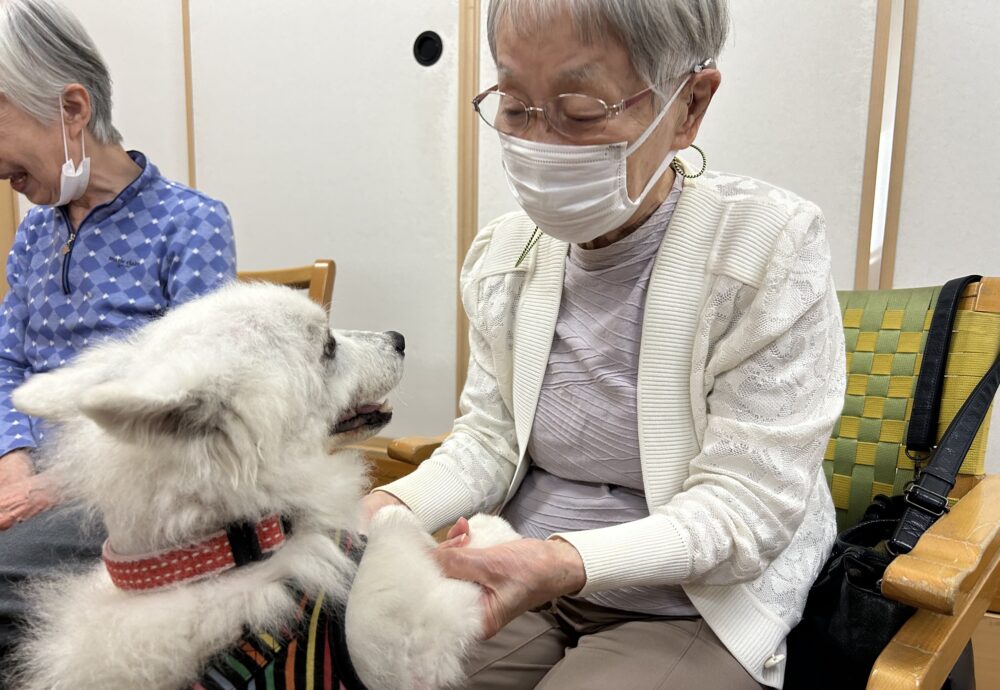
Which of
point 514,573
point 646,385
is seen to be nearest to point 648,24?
point 646,385

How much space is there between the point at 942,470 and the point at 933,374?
22 cm

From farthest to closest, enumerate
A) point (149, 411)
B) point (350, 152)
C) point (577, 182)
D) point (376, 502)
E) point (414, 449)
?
point (350, 152), point (414, 449), point (376, 502), point (577, 182), point (149, 411)

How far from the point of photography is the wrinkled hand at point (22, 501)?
1.28 meters

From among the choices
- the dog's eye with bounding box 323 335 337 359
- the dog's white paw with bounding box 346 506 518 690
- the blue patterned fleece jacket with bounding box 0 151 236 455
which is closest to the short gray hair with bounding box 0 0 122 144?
the blue patterned fleece jacket with bounding box 0 151 236 455

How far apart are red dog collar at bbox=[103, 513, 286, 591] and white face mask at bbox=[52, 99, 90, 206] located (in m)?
1.03

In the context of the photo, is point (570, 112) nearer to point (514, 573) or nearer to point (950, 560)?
point (514, 573)

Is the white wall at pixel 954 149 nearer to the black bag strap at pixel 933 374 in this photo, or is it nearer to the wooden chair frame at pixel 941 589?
the black bag strap at pixel 933 374

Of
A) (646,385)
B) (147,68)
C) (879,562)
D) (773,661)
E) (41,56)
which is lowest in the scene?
(773,661)

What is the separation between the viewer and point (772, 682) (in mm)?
961

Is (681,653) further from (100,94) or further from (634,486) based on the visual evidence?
(100,94)

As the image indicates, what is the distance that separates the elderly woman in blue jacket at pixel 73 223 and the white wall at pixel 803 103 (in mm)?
1445

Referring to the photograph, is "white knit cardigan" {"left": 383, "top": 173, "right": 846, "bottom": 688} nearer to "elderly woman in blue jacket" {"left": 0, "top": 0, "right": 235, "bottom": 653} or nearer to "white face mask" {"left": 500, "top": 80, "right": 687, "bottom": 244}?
"white face mask" {"left": 500, "top": 80, "right": 687, "bottom": 244}

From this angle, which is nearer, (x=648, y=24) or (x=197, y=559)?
(x=197, y=559)

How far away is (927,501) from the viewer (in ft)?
3.43
